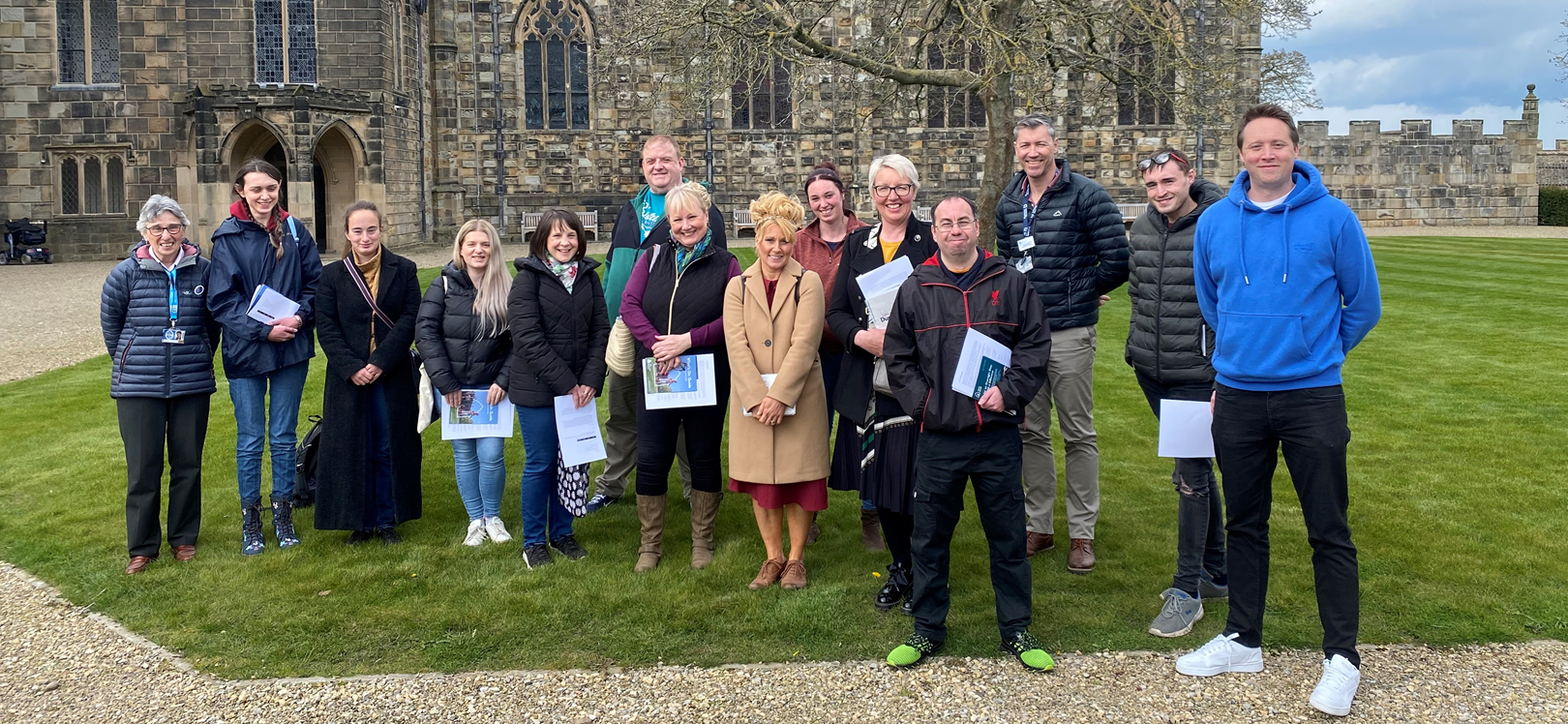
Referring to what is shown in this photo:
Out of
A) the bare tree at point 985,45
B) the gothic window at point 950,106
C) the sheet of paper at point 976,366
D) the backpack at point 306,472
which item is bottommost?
the backpack at point 306,472

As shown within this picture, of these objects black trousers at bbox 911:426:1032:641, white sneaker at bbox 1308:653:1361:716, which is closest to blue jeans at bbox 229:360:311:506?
black trousers at bbox 911:426:1032:641

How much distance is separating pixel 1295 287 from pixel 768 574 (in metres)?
2.64

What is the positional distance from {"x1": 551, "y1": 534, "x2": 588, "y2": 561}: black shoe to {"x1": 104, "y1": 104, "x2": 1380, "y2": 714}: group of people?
0.01m

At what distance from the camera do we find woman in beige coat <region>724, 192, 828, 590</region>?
16.5ft

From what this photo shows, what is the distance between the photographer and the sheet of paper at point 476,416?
571cm

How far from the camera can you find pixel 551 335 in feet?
18.3

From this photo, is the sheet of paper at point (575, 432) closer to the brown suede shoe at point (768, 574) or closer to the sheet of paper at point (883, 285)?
the brown suede shoe at point (768, 574)

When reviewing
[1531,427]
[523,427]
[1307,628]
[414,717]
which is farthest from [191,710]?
[1531,427]

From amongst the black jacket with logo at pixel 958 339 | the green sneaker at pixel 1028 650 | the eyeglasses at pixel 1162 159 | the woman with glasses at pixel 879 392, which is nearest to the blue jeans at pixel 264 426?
the woman with glasses at pixel 879 392

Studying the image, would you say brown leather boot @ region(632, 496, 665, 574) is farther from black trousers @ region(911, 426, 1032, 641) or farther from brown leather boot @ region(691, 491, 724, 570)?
black trousers @ region(911, 426, 1032, 641)

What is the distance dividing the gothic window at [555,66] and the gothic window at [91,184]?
9.15 meters

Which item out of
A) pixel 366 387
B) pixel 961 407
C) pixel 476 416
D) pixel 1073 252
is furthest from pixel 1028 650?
pixel 366 387

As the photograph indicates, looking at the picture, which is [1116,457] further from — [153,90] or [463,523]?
[153,90]

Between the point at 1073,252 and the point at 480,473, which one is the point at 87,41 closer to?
the point at 480,473
